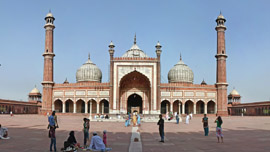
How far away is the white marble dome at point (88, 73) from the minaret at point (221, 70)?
21.2 meters

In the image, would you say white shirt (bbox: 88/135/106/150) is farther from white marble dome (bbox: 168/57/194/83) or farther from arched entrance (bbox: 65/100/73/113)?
white marble dome (bbox: 168/57/194/83)

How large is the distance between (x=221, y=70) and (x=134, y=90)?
13.9 m

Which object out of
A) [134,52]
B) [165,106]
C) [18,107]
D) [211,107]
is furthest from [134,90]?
[18,107]

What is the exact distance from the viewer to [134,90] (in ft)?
143

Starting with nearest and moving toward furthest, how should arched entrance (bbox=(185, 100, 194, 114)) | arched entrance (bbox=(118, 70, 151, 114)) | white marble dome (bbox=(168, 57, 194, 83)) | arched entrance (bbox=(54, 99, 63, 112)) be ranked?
arched entrance (bbox=(118, 70, 151, 114)) → arched entrance (bbox=(185, 100, 194, 114)) → arched entrance (bbox=(54, 99, 63, 112)) → white marble dome (bbox=(168, 57, 194, 83))

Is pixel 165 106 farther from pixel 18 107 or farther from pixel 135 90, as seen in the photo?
pixel 18 107

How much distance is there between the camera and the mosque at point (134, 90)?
136ft

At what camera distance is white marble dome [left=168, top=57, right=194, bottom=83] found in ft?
167

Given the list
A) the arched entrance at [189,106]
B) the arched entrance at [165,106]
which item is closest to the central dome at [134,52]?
the arched entrance at [165,106]

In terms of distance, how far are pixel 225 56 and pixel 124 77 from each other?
16.2m

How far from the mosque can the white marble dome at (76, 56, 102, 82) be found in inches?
243

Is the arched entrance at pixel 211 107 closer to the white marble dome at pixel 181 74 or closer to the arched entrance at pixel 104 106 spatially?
the white marble dome at pixel 181 74

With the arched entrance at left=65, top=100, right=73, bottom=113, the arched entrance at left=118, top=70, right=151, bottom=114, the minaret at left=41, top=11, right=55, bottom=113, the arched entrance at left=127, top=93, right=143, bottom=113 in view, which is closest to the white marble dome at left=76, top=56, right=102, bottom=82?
the arched entrance at left=65, top=100, right=73, bottom=113

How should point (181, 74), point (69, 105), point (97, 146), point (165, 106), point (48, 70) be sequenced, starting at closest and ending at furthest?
point (97, 146) < point (48, 70) < point (165, 106) < point (69, 105) < point (181, 74)
